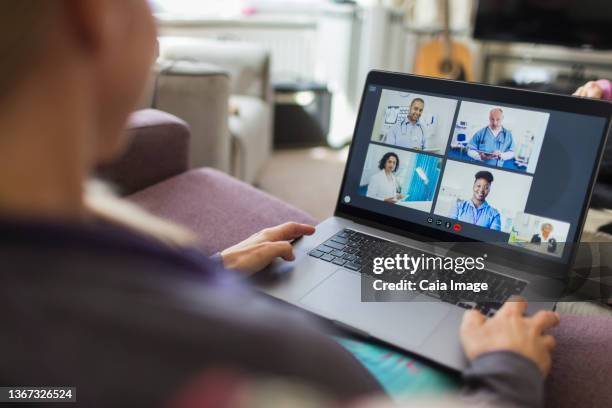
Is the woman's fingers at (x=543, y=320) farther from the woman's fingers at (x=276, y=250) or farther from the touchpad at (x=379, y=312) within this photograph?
the woman's fingers at (x=276, y=250)

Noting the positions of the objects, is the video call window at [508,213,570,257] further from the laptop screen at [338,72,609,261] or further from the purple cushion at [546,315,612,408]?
the purple cushion at [546,315,612,408]

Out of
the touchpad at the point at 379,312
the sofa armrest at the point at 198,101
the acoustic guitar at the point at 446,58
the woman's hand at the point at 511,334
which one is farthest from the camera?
the acoustic guitar at the point at 446,58

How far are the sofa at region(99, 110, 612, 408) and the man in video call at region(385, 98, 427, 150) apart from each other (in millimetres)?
277

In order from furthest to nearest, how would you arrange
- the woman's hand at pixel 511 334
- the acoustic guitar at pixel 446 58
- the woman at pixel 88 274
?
the acoustic guitar at pixel 446 58
the woman's hand at pixel 511 334
the woman at pixel 88 274

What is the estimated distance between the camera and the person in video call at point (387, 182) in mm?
924

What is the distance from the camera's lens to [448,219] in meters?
0.88

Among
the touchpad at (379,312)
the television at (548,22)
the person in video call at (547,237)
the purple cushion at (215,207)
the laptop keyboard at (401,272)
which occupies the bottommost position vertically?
the purple cushion at (215,207)

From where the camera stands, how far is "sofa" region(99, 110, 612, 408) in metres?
0.74

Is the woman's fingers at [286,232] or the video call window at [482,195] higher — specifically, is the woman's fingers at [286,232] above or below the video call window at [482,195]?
below

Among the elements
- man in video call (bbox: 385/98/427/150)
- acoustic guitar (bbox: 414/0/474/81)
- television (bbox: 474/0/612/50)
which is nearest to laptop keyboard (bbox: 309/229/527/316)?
man in video call (bbox: 385/98/427/150)

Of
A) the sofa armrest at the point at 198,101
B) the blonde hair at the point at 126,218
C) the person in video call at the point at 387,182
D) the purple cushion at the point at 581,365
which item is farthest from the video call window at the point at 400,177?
the sofa armrest at the point at 198,101

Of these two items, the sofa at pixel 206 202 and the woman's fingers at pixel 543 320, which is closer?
the woman's fingers at pixel 543 320

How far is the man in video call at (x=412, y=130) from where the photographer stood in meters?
A: 0.90

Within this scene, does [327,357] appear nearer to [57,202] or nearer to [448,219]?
[57,202]
